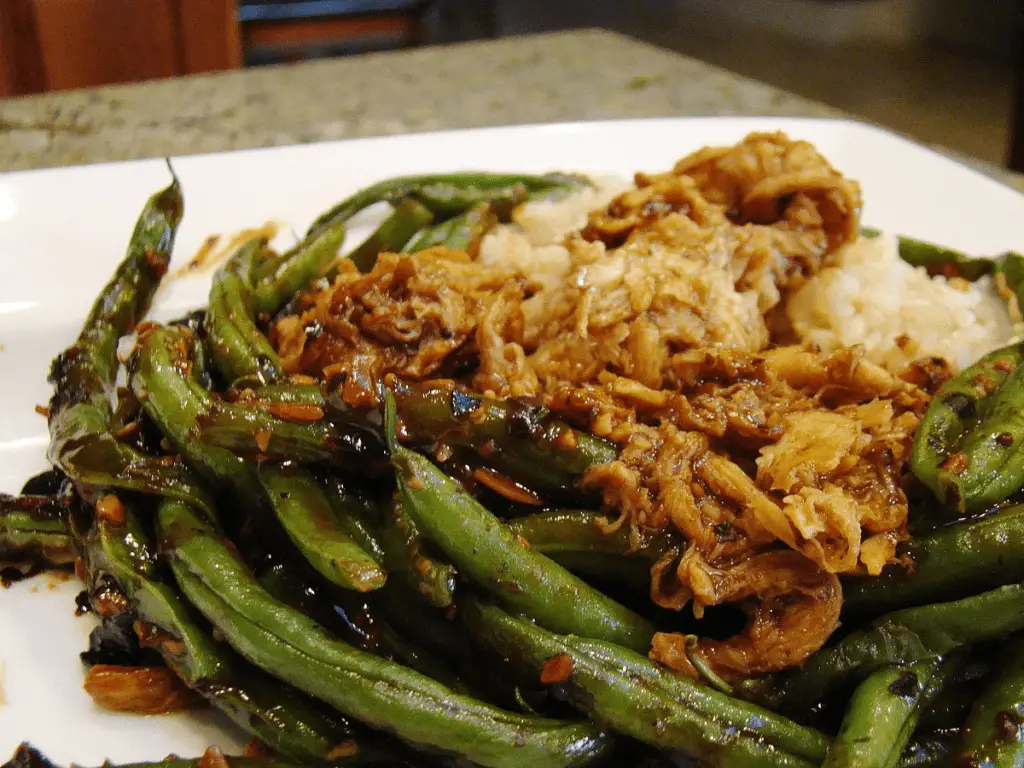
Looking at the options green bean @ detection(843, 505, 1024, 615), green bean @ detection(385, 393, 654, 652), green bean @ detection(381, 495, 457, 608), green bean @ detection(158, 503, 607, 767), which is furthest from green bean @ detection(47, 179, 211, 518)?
green bean @ detection(843, 505, 1024, 615)

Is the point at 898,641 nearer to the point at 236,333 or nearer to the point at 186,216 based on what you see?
the point at 236,333

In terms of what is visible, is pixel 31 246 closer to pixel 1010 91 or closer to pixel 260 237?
pixel 260 237

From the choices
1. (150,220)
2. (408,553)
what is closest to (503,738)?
(408,553)

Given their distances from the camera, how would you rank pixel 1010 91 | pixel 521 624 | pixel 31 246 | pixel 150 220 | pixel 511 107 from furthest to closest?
pixel 1010 91 → pixel 511 107 → pixel 31 246 → pixel 150 220 → pixel 521 624

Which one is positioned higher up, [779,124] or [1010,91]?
[779,124]

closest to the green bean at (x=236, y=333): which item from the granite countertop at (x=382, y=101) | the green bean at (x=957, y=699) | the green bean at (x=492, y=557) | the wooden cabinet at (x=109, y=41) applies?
the green bean at (x=492, y=557)

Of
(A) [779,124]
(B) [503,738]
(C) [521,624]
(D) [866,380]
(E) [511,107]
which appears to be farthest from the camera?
(E) [511,107]

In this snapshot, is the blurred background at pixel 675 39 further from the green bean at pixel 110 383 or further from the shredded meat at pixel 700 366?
the green bean at pixel 110 383
